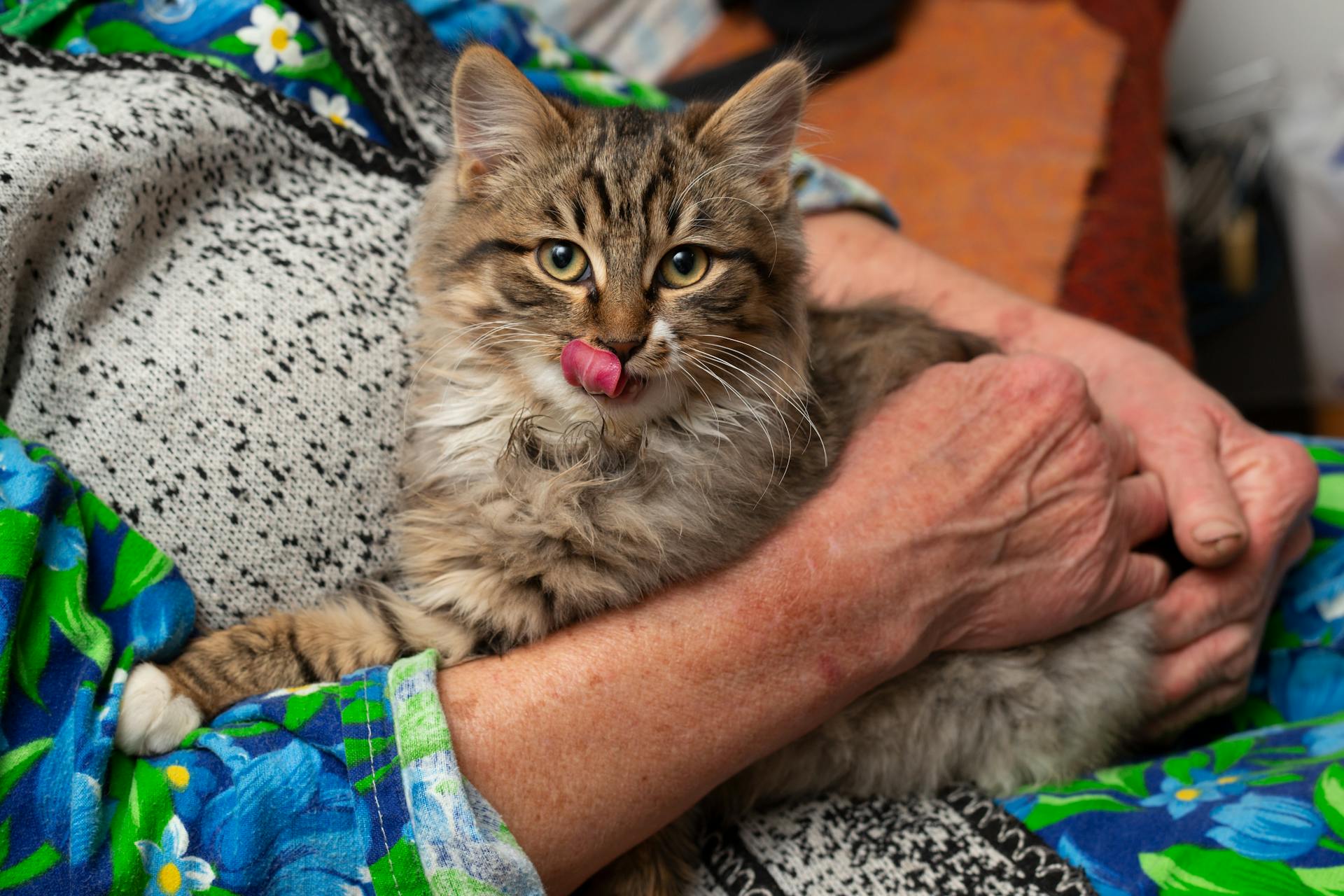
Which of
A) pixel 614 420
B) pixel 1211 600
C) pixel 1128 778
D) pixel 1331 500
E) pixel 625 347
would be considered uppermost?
pixel 625 347

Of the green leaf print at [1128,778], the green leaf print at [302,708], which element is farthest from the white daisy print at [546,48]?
the green leaf print at [1128,778]

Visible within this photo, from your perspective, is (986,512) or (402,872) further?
(986,512)

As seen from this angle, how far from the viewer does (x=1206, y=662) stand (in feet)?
5.33

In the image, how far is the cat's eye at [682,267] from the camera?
1.30 metres

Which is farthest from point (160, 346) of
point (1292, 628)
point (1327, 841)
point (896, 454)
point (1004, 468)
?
point (1292, 628)

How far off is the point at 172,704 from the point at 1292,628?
185 cm

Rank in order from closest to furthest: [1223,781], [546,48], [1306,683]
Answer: [1223,781] < [1306,683] < [546,48]

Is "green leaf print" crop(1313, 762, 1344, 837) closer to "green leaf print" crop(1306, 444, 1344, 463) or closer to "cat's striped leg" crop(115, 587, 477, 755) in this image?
"green leaf print" crop(1306, 444, 1344, 463)

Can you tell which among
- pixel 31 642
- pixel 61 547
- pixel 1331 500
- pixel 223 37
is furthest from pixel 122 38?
pixel 1331 500

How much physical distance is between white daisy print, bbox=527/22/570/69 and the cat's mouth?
0.97m

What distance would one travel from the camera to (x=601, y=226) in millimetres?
1278

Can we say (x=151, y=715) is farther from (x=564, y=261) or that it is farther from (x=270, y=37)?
(x=270, y=37)

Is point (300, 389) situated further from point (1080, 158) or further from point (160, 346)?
point (1080, 158)

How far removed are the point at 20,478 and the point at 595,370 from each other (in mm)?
655
